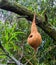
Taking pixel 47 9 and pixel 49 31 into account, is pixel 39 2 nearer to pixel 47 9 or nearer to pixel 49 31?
pixel 47 9

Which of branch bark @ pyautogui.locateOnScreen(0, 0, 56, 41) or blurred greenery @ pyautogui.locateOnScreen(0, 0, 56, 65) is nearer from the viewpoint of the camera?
branch bark @ pyautogui.locateOnScreen(0, 0, 56, 41)

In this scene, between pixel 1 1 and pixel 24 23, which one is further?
pixel 24 23

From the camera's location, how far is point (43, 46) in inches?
101

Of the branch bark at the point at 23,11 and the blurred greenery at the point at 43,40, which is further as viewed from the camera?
the blurred greenery at the point at 43,40

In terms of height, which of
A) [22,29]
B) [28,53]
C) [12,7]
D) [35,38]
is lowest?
[28,53]

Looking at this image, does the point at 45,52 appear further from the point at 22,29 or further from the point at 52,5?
the point at 52,5

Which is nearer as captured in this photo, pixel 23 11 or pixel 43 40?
pixel 23 11

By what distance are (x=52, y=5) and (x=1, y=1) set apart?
133cm

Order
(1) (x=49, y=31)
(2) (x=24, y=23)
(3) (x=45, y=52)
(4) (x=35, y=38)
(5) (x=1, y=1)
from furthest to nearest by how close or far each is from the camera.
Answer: (2) (x=24, y=23), (3) (x=45, y=52), (1) (x=49, y=31), (5) (x=1, y=1), (4) (x=35, y=38)

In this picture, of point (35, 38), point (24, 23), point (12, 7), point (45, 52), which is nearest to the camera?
point (35, 38)

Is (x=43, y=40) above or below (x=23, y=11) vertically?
below

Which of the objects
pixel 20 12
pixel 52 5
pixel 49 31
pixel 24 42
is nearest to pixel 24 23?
pixel 24 42

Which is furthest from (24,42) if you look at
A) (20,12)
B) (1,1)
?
(1,1)

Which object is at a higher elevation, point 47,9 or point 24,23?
point 47,9
